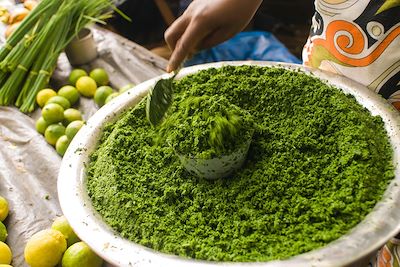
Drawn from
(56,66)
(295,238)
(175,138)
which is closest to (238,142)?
(175,138)

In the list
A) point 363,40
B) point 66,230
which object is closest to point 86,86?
point 66,230

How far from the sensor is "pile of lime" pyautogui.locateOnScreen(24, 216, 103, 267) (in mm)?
1163

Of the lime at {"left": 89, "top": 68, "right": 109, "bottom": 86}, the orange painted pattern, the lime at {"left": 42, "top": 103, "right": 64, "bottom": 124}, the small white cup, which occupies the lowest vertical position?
the lime at {"left": 42, "top": 103, "right": 64, "bottom": 124}

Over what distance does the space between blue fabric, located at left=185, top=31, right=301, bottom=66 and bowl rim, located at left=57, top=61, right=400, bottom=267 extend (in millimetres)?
1272

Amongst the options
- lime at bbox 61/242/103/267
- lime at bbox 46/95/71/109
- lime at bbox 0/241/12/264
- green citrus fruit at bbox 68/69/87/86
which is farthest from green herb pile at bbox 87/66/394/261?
green citrus fruit at bbox 68/69/87/86

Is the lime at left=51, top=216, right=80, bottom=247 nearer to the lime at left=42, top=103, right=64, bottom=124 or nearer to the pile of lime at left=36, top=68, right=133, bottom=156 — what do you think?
the pile of lime at left=36, top=68, right=133, bottom=156

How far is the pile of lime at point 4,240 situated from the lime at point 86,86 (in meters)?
0.70

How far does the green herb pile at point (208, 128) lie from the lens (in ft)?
2.96

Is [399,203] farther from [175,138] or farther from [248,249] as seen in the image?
[175,138]

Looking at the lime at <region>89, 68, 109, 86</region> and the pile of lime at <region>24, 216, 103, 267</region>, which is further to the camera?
the lime at <region>89, 68, 109, 86</region>

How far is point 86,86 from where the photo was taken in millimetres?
1957

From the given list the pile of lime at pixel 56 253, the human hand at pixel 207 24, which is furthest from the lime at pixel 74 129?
the human hand at pixel 207 24

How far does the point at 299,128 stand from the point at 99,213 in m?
0.50

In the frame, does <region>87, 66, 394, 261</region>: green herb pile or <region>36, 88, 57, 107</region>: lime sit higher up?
<region>87, 66, 394, 261</region>: green herb pile
